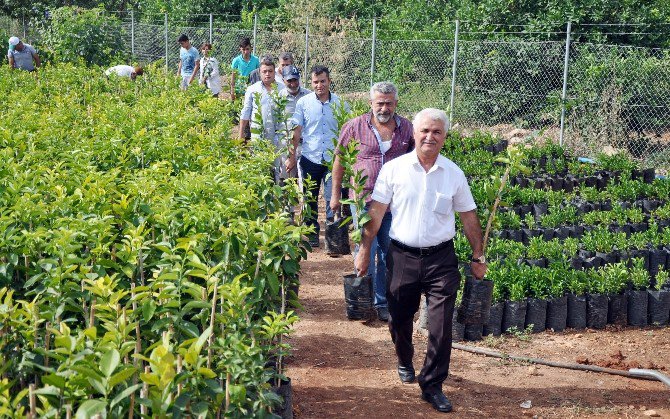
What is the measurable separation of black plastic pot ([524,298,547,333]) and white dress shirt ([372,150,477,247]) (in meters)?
2.02

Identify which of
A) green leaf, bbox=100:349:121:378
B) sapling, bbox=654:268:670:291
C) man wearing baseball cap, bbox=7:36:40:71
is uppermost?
man wearing baseball cap, bbox=7:36:40:71

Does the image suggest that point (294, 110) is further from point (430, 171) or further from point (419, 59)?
point (419, 59)

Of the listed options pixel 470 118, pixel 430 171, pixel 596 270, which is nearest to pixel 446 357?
pixel 430 171

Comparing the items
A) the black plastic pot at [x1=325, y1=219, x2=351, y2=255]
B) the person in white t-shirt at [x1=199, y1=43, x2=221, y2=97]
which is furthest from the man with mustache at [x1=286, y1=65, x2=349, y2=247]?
the person in white t-shirt at [x1=199, y1=43, x2=221, y2=97]

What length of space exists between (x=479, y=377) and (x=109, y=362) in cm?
373

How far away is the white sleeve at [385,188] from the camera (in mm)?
5844

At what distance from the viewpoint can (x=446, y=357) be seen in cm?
575

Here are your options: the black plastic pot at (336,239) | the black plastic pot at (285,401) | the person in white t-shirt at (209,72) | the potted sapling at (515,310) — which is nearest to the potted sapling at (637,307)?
the potted sapling at (515,310)

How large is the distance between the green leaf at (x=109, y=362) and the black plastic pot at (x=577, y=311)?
5.13 meters

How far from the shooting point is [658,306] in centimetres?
783

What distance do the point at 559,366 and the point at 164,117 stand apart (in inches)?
196

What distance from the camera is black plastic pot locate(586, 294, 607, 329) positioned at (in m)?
7.70

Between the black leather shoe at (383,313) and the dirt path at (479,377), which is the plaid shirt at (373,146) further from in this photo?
the dirt path at (479,377)

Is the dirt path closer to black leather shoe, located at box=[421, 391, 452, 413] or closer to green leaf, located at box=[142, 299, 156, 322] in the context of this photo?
black leather shoe, located at box=[421, 391, 452, 413]
